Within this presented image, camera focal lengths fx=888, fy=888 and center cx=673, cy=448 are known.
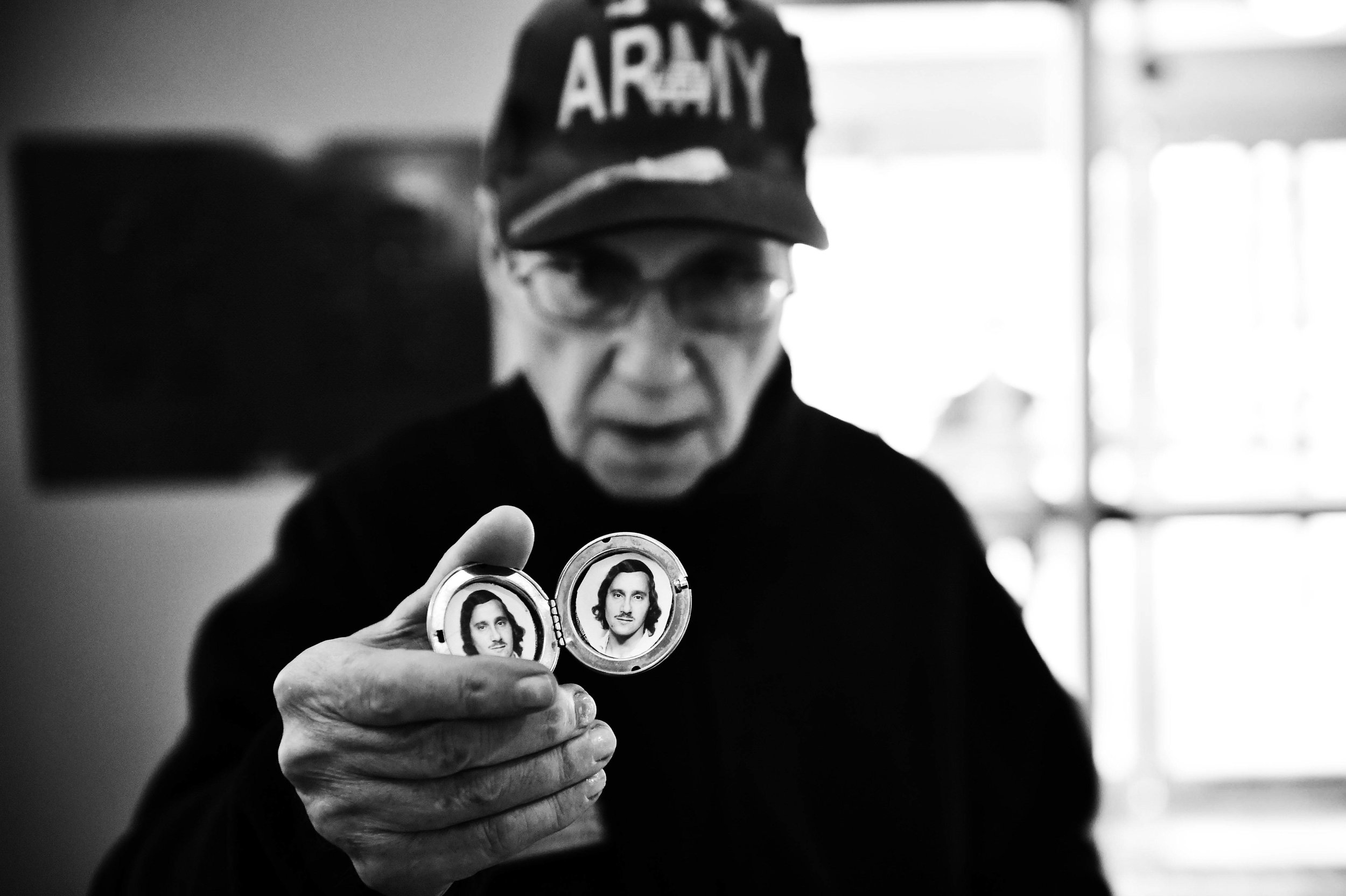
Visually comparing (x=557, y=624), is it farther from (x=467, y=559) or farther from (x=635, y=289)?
(x=635, y=289)

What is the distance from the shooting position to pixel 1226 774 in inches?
59.3

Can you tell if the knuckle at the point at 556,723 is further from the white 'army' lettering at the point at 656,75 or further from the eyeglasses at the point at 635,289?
the white 'army' lettering at the point at 656,75

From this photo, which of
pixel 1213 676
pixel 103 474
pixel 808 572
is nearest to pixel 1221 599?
pixel 1213 676

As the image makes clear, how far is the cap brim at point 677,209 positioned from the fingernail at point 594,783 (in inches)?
13.0

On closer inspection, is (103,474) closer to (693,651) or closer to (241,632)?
(241,632)

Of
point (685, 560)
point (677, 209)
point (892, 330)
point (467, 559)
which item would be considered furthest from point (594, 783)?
point (892, 330)

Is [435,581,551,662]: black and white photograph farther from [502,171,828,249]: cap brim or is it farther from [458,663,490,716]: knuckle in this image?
[502,171,828,249]: cap brim

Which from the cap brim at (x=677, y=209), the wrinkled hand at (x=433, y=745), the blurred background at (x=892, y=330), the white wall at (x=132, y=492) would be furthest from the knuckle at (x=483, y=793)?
the white wall at (x=132, y=492)

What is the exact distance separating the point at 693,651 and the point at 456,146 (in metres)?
0.79

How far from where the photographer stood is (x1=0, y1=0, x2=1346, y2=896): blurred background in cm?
113

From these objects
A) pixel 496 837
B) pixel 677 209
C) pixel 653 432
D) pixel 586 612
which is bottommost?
pixel 496 837

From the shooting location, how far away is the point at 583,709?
416 millimetres

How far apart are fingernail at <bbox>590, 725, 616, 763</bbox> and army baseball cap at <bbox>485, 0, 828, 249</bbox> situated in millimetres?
311

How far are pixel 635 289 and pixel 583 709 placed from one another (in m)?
0.29
